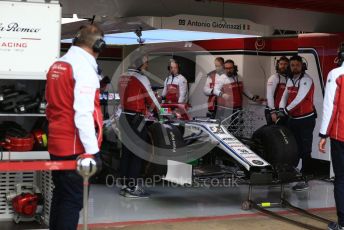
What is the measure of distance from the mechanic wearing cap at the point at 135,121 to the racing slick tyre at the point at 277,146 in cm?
131

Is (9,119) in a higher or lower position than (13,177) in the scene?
higher

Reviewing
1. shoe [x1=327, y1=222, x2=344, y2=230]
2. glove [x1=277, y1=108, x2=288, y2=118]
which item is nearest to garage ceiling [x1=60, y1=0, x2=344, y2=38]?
glove [x1=277, y1=108, x2=288, y2=118]

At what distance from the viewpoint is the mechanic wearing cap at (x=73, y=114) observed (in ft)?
12.1

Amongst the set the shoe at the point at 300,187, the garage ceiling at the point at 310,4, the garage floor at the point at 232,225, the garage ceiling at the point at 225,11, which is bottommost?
the garage floor at the point at 232,225

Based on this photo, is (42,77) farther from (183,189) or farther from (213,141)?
(183,189)

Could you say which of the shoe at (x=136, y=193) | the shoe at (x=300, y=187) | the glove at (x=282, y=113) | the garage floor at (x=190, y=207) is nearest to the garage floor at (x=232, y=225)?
the garage floor at (x=190, y=207)

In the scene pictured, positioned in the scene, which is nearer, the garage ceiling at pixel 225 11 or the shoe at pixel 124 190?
the shoe at pixel 124 190

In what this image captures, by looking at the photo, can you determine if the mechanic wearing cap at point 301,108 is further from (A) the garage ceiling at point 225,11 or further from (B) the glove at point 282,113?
(A) the garage ceiling at point 225,11

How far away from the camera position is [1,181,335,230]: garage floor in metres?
5.47

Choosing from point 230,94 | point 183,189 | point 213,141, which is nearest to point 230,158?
point 213,141

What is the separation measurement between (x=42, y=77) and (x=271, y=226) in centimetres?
257

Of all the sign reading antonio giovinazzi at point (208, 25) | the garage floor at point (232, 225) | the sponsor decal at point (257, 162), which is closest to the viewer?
the garage floor at point (232, 225)

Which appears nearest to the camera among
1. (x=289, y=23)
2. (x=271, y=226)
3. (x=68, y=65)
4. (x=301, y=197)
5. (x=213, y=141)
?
(x=68, y=65)

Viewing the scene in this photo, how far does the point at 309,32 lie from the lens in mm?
9078
